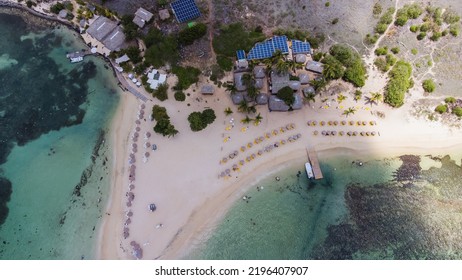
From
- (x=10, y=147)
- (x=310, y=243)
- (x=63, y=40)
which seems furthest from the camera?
(x=63, y=40)

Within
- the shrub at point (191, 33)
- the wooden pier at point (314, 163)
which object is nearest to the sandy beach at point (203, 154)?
the wooden pier at point (314, 163)

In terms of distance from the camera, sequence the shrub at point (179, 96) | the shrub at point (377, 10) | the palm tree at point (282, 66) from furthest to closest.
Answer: the shrub at point (377, 10) → the shrub at point (179, 96) → the palm tree at point (282, 66)

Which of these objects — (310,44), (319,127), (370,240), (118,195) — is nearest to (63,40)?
(118,195)

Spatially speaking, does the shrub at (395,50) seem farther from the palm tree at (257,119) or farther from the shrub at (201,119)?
the shrub at (201,119)

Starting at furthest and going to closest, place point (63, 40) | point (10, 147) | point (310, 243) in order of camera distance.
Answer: point (63, 40), point (10, 147), point (310, 243)

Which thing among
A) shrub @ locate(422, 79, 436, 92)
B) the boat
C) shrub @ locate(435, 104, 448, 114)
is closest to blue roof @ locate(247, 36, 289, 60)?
the boat

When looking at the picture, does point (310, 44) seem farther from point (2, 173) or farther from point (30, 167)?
point (2, 173)

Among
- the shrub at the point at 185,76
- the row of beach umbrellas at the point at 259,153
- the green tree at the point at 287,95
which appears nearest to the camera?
the row of beach umbrellas at the point at 259,153
